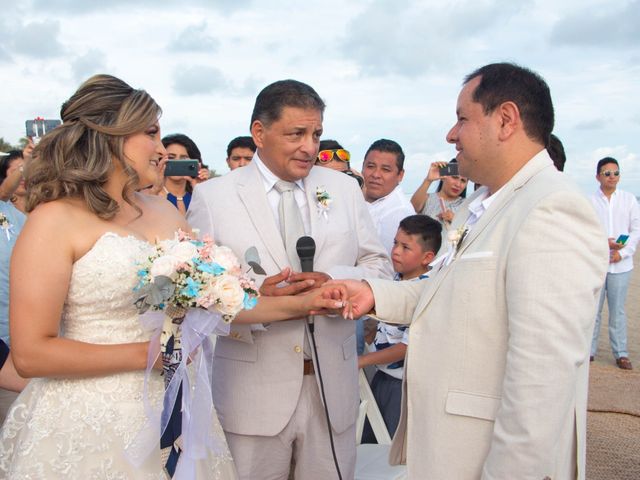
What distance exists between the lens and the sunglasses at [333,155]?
679cm

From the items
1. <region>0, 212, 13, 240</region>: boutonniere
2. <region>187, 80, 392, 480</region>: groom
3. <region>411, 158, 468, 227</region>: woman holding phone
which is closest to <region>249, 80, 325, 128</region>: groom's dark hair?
<region>187, 80, 392, 480</region>: groom

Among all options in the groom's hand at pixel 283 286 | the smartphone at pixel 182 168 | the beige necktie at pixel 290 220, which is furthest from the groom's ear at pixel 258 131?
the smartphone at pixel 182 168

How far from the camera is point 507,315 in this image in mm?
2254

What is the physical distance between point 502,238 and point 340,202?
4.53 feet

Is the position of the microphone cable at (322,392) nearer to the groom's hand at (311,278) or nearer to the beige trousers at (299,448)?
the beige trousers at (299,448)

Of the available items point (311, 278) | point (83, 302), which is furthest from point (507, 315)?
point (83, 302)

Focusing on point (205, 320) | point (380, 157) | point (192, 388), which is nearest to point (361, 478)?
point (192, 388)

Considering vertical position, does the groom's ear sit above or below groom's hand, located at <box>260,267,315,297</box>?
above

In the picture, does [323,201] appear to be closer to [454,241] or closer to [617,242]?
[454,241]

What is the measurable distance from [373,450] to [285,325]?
1.69 meters

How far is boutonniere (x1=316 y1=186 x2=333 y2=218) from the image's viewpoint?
3.45 meters

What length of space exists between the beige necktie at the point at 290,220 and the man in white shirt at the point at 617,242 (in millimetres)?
6739

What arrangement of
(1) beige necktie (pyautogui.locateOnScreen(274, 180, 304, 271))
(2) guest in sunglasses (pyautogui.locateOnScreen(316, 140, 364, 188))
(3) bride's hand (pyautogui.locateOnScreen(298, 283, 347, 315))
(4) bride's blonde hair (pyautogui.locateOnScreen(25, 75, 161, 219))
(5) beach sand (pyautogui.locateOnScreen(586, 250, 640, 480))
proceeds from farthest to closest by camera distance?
(2) guest in sunglasses (pyautogui.locateOnScreen(316, 140, 364, 188)) < (5) beach sand (pyautogui.locateOnScreen(586, 250, 640, 480)) < (1) beige necktie (pyautogui.locateOnScreen(274, 180, 304, 271)) < (3) bride's hand (pyautogui.locateOnScreen(298, 283, 347, 315)) < (4) bride's blonde hair (pyautogui.locateOnScreen(25, 75, 161, 219))

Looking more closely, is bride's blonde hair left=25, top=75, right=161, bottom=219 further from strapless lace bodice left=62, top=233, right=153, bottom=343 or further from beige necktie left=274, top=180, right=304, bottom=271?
beige necktie left=274, top=180, right=304, bottom=271
